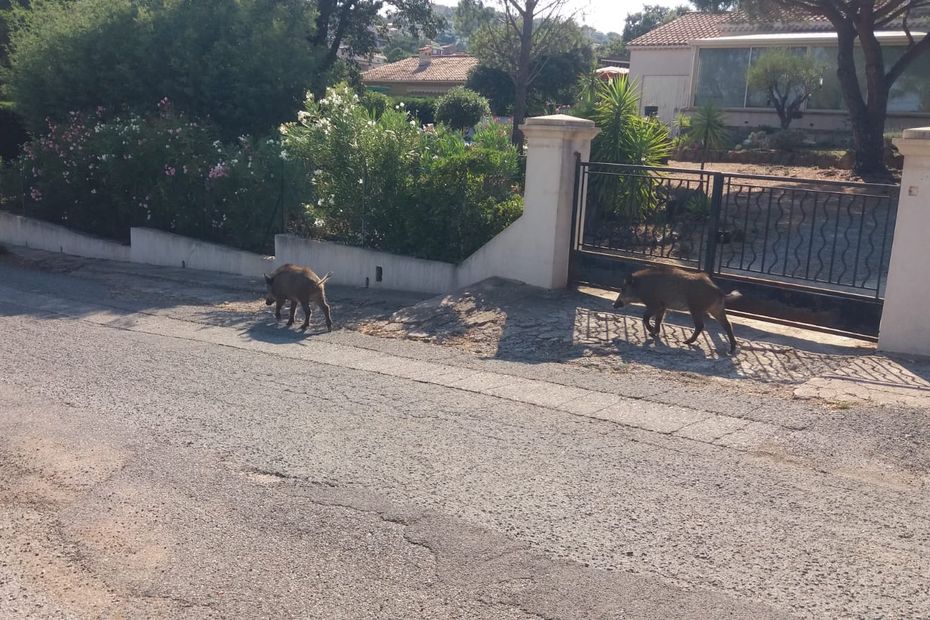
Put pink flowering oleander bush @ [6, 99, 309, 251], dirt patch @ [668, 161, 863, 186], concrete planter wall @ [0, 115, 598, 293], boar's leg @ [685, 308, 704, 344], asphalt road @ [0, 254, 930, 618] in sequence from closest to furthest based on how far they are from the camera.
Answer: asphalt road @ [0, 254, 930, 618]
boar's leg @ [685, 308, 704, 344]
concrete planter wall @ [0, 115, 598, 293]
pink flowering oleander bush @ [6, 99, 309, 251]
dirt patch @ [668, 161, 863, 186]

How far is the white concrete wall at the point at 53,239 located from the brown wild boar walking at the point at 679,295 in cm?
1151

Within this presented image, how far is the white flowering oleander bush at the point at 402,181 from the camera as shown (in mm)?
12891

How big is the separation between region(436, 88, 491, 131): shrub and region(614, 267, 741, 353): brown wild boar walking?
28.3m

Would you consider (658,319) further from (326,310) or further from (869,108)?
(869,108)

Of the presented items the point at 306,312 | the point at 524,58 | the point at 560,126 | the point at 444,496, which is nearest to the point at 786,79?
the point at 524,58

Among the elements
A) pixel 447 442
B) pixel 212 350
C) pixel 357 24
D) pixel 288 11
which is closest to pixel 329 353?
pixel 212 350

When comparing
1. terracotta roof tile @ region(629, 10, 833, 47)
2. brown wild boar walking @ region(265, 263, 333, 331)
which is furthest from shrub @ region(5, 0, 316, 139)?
terracotta roof tile @ region(629, 10, 833, 47)

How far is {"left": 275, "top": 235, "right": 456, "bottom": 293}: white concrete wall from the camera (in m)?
12.9

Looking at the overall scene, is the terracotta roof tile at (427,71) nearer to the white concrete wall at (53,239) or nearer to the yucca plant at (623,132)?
the white concrete wall at (53,239)

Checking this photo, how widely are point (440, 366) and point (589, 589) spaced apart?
471 centimetres

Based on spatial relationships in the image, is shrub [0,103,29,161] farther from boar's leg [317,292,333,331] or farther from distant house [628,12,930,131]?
distant house [628,12,930,131]

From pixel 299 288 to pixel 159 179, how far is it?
25.2ft

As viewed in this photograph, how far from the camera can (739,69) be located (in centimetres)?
3084

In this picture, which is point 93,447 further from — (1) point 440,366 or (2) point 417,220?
(2) point 417,220
